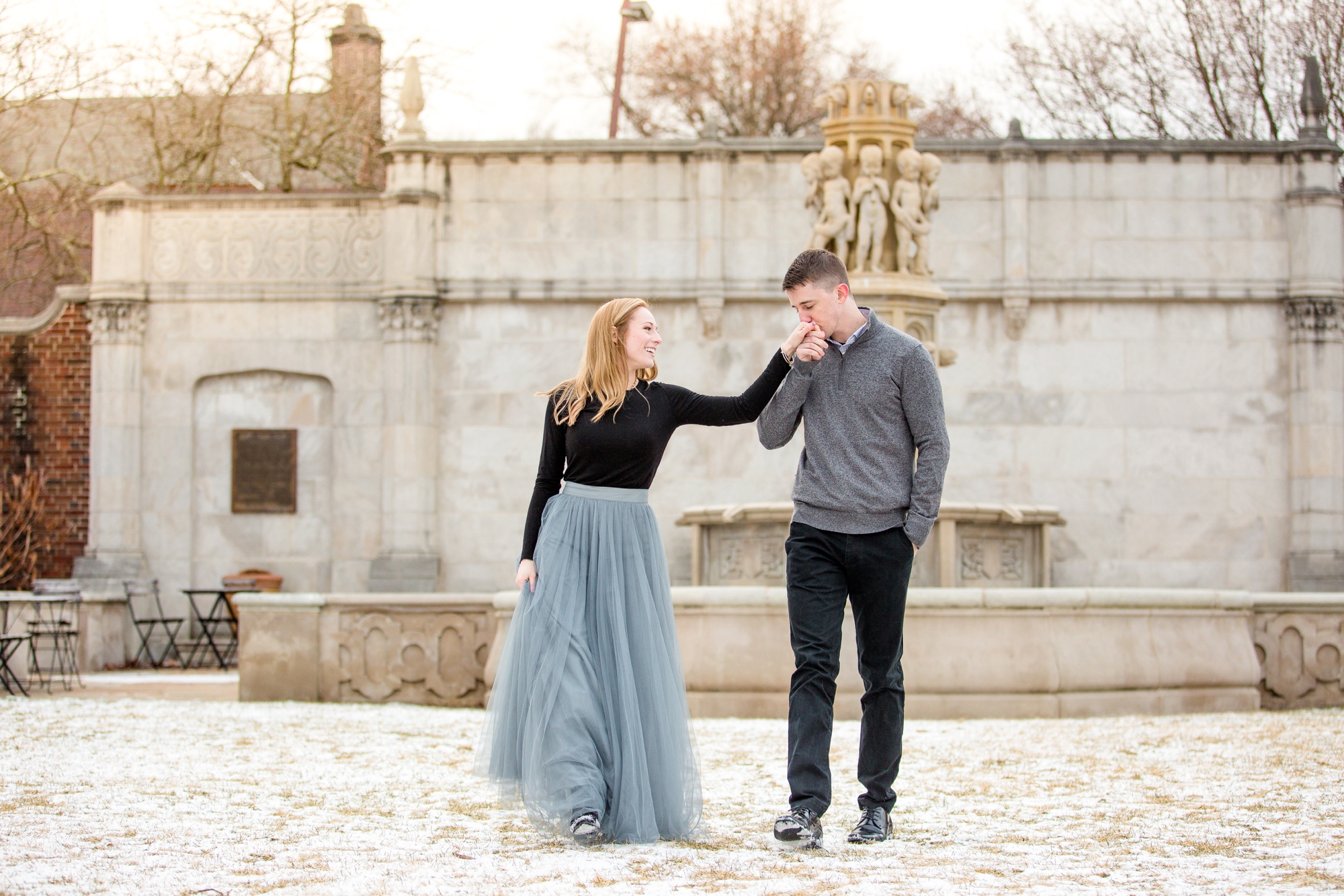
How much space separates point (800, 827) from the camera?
4844 millimetres

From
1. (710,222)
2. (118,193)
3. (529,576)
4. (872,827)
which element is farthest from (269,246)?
(872,827)

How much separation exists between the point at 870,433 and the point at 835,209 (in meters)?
7.05

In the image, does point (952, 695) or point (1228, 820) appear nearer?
point (1228, 820)

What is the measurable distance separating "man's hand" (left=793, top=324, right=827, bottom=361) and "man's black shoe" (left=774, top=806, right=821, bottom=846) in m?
1.39

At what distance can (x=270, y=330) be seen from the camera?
1811 cm

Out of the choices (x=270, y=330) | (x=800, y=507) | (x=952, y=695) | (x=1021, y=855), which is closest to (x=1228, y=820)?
(x=1021, y=855)

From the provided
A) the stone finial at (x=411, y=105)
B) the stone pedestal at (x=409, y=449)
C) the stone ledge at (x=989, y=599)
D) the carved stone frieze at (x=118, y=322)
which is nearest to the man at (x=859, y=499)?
the stone ledge at (x=989, y=599)

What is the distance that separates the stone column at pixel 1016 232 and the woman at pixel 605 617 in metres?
12.6

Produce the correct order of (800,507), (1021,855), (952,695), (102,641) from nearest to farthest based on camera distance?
(1021,855), (800,507), (952,695), (102,641)

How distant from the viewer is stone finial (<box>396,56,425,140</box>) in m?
18.1

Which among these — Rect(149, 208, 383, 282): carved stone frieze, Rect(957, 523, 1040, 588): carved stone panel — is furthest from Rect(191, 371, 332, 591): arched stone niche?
Rect(957, 523, 1040, 588): carved stone panel

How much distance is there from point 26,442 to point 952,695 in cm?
1285

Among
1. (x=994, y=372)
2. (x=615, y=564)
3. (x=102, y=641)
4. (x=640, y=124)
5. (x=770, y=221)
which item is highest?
(x=640, y=124)

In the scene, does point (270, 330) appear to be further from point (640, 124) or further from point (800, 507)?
point (640, 124)
